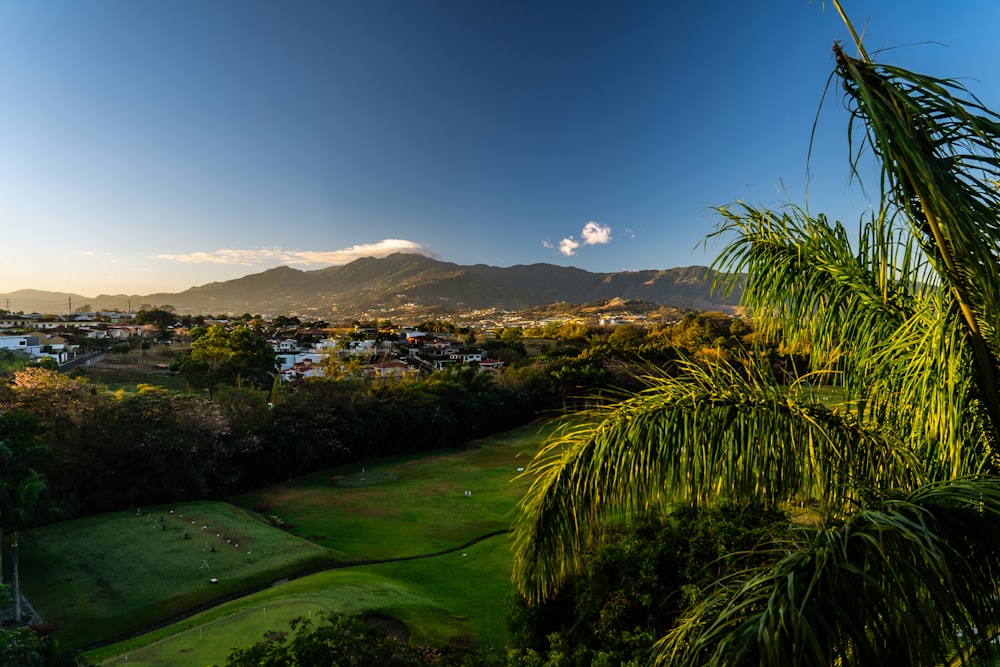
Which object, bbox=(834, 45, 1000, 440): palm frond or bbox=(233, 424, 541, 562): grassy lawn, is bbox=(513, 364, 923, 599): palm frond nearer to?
bbox=(834, 45, 1000, 440): palm frond

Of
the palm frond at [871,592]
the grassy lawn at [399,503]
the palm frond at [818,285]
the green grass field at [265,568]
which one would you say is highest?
the palm frond at [818,285]

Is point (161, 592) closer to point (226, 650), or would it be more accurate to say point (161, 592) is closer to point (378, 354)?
point (226, 650)

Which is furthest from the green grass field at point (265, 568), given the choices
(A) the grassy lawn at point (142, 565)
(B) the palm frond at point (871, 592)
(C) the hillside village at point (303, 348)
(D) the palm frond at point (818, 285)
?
(C) the hillside village at point (303, 348)

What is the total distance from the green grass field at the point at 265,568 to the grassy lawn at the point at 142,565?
0.04m

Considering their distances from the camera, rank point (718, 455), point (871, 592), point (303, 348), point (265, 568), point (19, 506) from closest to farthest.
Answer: point (871, 592)
point (718, 455)
point (19, 506)
point (265, 568)
point (303, 348)

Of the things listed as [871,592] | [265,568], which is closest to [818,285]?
[871,592]

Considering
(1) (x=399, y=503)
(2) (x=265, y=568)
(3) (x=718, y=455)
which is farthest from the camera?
(1) (x=399, y=503)

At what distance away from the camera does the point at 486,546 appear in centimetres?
1861

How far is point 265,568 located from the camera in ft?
51.9

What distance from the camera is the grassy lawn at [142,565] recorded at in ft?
43.2

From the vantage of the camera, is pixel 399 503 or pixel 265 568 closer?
pixel 265 568

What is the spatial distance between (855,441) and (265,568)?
55.0 ft

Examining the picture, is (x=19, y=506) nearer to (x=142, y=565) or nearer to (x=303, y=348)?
(x=142, y=565)

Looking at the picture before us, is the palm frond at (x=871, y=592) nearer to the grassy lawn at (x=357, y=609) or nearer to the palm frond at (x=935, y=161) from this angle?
the palm frond at (x=935, y=161)
